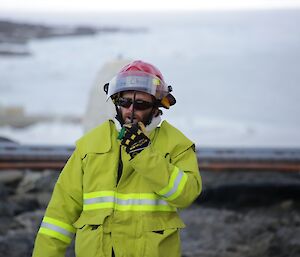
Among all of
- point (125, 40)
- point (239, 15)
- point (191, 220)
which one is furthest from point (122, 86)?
point (125, 40)

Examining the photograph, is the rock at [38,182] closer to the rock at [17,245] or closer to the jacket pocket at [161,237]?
the rock at [17,245]

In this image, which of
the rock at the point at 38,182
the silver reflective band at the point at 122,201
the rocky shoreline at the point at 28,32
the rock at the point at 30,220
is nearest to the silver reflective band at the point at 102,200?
the silver reflective band at the point at 122,201

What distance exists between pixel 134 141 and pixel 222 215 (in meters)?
3.73

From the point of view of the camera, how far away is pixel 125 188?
2.45m

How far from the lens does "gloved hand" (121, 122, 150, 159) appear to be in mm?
2281

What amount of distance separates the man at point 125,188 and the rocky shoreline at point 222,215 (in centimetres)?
223

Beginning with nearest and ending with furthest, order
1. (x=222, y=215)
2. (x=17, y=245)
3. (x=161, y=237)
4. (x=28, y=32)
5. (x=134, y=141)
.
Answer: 1. (x=134, y=141)
2. (x=161, y=237)
3. (x=17, y=245)
4. (x=222, y=215)
5. (x=28, y=32)

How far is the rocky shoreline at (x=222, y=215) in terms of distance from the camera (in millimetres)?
4969

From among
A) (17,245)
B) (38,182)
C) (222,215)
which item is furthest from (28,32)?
(17,245)

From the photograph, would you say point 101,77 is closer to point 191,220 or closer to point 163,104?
point 191,220

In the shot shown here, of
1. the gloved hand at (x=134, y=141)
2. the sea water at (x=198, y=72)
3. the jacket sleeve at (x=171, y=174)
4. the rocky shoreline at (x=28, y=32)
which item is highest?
the rocky shoreline at (x=28, y=32)

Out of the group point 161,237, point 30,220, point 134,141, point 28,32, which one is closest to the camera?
point 134,141

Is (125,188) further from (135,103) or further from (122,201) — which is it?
(135,103)

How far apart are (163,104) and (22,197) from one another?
4.09 meters
